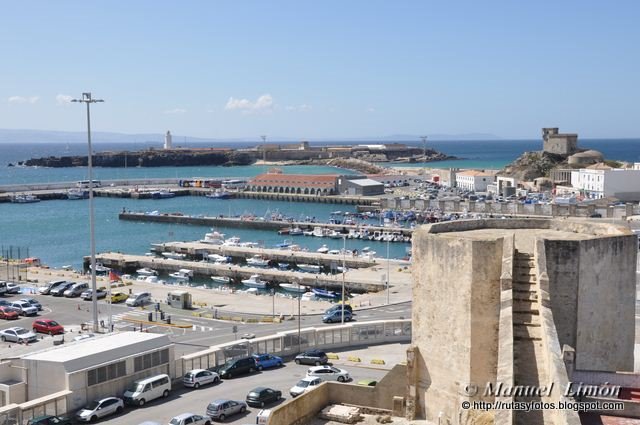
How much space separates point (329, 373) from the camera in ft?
66.6

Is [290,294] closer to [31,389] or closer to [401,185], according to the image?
[31,389]

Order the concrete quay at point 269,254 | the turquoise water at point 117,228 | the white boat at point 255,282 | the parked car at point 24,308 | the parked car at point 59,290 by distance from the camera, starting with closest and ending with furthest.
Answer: the parked car at point 24,308
the parked car at point 59,290
the white boat at point 255,282
the concrete quay at point 269,254
the turquoise water at point 117,228

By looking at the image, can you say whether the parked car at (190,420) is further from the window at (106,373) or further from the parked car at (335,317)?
the parked car at (335,317)

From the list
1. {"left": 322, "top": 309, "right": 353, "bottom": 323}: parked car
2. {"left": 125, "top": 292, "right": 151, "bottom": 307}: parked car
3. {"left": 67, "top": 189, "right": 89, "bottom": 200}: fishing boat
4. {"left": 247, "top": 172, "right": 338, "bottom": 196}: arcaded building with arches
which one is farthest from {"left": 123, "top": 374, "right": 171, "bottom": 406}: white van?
{"left": 67, "top": 189, "right": 89, "bottom": 200}: fishing boat

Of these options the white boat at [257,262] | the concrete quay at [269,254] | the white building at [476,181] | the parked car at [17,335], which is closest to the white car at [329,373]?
the parked car at [17,335]

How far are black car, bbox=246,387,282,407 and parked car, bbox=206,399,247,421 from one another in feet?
1.24

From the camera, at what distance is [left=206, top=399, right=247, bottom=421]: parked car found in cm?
1741

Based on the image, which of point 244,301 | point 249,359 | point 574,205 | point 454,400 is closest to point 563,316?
point 454,400

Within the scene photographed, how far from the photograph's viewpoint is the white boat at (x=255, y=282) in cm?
5050

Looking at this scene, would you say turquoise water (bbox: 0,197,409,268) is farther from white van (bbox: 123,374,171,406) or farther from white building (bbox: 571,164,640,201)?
white van (bbox: 123,374,171,406)

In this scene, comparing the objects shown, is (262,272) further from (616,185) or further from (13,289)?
(616,185)

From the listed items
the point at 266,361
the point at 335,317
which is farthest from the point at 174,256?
the point at 266,361

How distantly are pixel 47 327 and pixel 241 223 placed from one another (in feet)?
179

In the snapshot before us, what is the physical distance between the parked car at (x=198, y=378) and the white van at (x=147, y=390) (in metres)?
0.75
